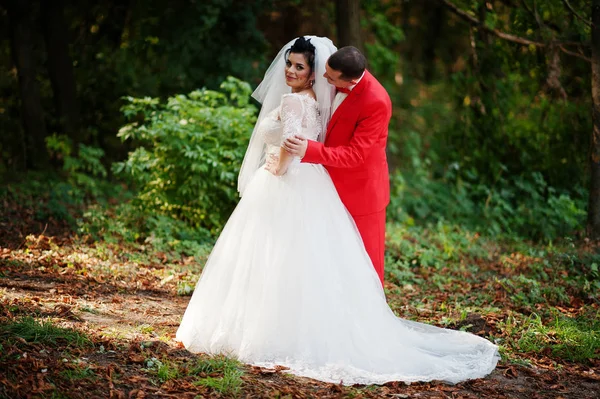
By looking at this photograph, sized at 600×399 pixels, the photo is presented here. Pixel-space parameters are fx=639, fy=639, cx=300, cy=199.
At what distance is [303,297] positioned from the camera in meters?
4.23

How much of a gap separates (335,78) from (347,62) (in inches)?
5.9

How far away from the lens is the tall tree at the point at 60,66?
10.7 metres

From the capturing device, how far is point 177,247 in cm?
722

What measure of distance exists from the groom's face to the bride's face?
0.53 feet

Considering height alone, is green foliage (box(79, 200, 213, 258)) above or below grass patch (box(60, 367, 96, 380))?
above

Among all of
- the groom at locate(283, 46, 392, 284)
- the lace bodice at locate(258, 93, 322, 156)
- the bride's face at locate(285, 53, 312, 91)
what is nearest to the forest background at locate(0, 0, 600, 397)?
the groom at locate(283, 46, 392, 284)

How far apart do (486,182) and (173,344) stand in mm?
6871

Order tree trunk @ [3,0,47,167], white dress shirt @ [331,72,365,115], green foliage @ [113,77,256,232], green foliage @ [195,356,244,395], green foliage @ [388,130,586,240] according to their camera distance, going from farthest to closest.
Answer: tree trunk @ [3,0,47,167]
green foliage @ [388,130,586,240]
green foliage @ [113,77,256,232]
white dress shirt @ [331,72,365,115]
green foliage @ [195,356,244,395]

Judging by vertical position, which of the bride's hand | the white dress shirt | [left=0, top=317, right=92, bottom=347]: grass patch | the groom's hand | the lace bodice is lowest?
[left=0, top=317, right=92, bottom=347]: grass patch

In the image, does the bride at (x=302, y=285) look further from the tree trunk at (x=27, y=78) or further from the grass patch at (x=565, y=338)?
the tree trunk at (x=27, y=78)

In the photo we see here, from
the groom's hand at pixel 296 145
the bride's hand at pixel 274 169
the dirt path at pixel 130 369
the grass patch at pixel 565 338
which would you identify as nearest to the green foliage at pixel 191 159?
the dirt path at pixel 130 369

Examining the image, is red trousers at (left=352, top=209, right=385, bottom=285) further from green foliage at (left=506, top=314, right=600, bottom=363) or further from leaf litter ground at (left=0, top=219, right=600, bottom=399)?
green foliage at (left=506, top=314, right=600, bottom=363)

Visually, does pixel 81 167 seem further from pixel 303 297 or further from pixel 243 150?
pixel 303 297

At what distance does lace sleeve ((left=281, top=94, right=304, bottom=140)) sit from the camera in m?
4.26
